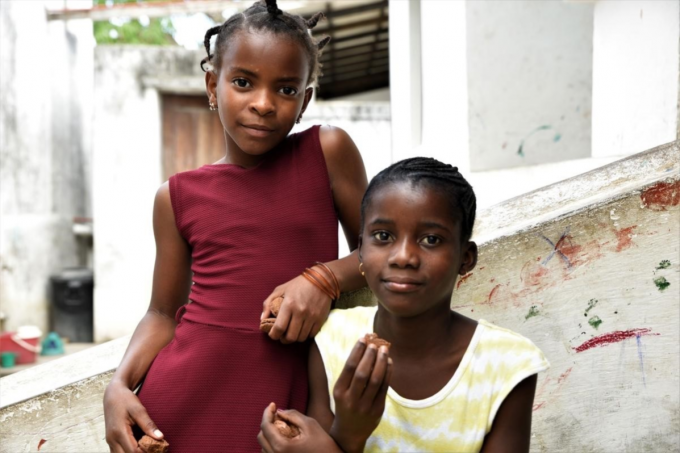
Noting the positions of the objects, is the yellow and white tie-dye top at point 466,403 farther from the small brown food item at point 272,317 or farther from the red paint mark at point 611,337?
the red paint mark at point 611,337

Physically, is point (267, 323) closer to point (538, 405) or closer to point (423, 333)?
point (423, 333)

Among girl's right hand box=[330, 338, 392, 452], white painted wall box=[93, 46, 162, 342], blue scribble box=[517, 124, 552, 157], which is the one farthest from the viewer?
white painted wall box=[93, 46, 162, 342]

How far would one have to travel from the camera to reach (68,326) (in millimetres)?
10203

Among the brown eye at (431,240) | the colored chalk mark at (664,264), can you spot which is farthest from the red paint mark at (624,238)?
the brown eye at (431,240)

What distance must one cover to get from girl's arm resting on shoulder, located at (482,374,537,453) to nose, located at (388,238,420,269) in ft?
1.27

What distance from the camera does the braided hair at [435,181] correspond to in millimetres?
1800

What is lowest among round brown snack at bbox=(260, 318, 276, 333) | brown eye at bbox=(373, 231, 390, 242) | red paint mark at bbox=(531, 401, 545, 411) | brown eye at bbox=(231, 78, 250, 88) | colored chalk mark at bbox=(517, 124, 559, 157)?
red paint mark at bbox=(531, 401, 545, 411)

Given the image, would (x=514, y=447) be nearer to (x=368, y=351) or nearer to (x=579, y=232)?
(x=368, y=351)

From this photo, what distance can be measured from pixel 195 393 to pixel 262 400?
0.17 metres

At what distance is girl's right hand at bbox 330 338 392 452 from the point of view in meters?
1.57

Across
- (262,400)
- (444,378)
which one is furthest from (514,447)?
(262,400)

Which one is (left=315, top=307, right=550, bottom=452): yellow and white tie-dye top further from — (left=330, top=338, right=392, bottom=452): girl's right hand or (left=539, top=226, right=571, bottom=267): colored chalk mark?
(left=539, top=226, right=571, bottom=267): colored chalk mark

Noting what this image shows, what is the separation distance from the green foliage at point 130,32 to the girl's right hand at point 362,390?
1940cm

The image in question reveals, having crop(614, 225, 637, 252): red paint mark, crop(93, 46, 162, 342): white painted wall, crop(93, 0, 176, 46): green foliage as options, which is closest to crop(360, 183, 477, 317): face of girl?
crop(614, 225, 637, 252): red paint mark
